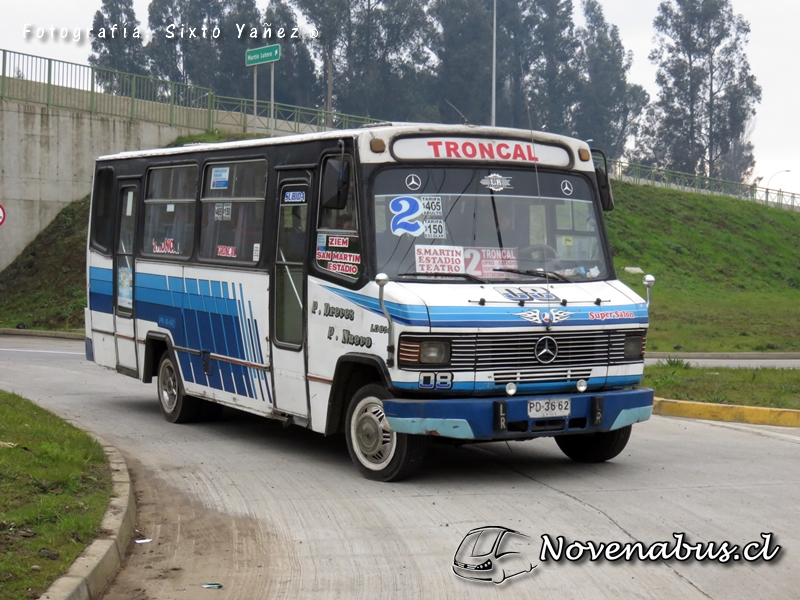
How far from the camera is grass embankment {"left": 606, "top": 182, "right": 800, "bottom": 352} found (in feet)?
95.5

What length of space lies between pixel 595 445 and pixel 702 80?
3405 inches

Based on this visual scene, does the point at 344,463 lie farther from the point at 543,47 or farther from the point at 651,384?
the point at 543,47

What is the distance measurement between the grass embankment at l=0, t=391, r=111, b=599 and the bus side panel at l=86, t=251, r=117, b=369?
3154 mm

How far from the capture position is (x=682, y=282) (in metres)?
41.5

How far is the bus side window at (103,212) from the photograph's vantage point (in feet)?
44.7

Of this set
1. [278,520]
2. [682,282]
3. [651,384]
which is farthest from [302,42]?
[278,520]

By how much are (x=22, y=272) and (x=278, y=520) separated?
25982 millimetres

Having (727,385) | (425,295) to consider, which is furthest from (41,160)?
(425,295)

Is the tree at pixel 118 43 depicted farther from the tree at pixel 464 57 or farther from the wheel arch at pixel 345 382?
the wheel arch at pixel 345 382

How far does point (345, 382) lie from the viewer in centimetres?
921

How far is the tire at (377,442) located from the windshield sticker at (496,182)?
1.89 m

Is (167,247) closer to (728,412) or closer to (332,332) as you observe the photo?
(332,332)

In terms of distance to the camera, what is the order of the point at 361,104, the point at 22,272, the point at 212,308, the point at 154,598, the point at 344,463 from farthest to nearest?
the point at 361,104, the point at 22,272, the point at 212,308, the point at 344,463, the point at 154,598

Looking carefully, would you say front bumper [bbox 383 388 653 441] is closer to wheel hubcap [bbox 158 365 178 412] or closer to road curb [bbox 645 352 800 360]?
wheel hubcap [bbox 158 365 178 412]
